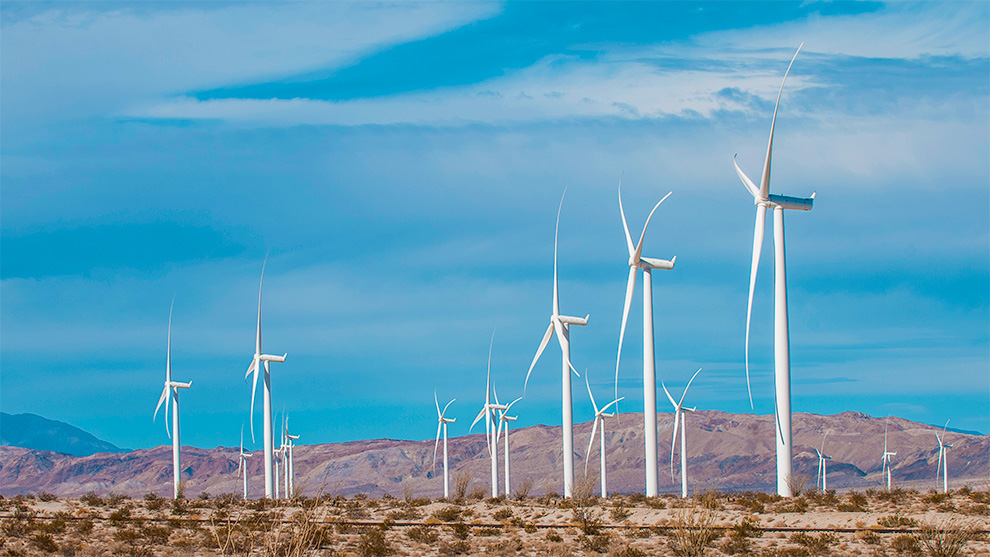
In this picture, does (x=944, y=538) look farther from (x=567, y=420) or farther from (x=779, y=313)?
(x=567, y=420)

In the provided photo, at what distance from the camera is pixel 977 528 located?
119ft

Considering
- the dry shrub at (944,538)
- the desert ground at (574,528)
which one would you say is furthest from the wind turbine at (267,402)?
the dry shrub at (944,538)

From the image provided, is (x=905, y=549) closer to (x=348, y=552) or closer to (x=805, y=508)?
(x=805, y=508)

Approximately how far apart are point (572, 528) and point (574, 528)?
8 centimetres

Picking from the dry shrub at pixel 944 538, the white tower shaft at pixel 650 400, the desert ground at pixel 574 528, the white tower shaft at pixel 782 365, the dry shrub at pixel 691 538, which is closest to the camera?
the dry shrub at pixel 944 538

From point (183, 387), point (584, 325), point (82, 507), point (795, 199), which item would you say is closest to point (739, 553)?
point (795, 199)

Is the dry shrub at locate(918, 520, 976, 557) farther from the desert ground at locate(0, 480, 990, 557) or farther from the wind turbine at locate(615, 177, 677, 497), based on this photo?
the wind turbine at locate(615, 177, 677, 497)

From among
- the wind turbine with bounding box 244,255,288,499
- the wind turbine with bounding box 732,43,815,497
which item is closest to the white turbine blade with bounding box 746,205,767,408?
the wind turbine with bounding box 732,43,815,497

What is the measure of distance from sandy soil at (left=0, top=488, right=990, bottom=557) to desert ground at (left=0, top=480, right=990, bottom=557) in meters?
0.07

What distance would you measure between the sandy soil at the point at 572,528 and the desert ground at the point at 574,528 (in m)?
0.07

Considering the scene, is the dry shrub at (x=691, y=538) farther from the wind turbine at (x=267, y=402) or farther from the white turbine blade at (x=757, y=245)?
the wind turbine at (x=267, y=402)

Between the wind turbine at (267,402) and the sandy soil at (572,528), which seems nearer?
the sandy soil at (572,528)

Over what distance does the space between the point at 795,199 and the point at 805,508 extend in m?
13.9

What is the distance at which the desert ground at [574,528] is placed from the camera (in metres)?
34.8
